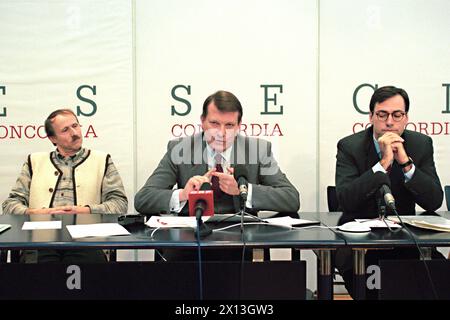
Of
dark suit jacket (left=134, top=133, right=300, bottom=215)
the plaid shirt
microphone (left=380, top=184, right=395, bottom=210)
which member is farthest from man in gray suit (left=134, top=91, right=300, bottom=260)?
microphone (left=380, top=184, right=395, bottom=210)

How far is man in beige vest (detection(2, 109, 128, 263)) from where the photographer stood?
3.03m

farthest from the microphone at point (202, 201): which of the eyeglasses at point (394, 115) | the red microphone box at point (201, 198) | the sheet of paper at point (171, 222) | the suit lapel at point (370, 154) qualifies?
the eyeglasses at point (394, 115)

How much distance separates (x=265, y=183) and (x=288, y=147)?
3.91 feet

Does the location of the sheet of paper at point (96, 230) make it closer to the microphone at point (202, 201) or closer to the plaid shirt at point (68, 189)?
the microphone at point (202, 201)

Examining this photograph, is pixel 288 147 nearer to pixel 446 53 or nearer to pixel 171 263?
pixel 446 53

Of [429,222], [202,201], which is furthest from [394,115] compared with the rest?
[202,201]

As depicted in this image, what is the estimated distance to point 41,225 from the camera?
228cm

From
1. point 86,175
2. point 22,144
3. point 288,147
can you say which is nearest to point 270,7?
point 288,147

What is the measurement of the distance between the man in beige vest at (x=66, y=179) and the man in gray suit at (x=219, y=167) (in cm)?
37

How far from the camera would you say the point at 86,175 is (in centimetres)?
307

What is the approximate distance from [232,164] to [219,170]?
162 mm

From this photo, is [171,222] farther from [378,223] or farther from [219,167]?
[378,223]

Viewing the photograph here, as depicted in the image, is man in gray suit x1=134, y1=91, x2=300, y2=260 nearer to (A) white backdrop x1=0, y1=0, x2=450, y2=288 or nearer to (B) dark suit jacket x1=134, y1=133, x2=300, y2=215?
(B) dark suit jacket x1=134, y1=133, x2=300, y2=215

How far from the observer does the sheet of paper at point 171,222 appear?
225 cm
